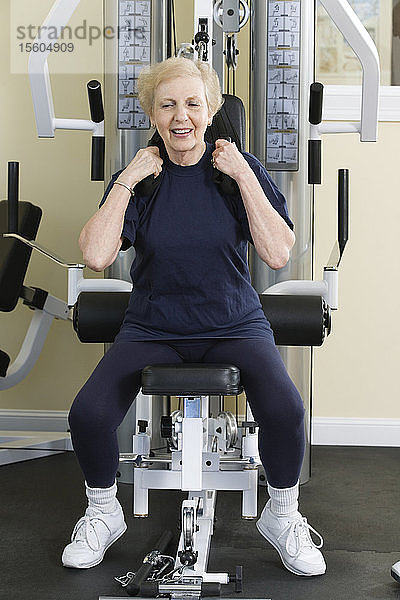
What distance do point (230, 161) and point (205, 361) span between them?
471 millimetres

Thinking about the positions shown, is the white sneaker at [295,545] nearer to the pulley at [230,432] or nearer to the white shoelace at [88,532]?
the pulley at [230,432]

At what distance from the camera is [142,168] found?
213 centimetres

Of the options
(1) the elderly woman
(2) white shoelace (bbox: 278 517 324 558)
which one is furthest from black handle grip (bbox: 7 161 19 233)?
(2) white shoelace (bbox: 278 517 324 558)

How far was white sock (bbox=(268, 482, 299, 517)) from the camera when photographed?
213cm

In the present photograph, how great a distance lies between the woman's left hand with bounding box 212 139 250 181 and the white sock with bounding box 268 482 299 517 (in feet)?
2.43

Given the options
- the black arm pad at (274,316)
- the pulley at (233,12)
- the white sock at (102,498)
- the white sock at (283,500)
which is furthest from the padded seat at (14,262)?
the white sock at (283,500)

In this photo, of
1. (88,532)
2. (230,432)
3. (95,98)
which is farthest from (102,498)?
(95,98)

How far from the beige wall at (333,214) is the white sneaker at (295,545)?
1466mm

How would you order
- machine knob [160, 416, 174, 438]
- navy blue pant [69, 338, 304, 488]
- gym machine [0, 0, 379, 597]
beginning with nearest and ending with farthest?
navy blue pant [69, 338, 304, 488] → machine knob [160, 416, 174, 438] → gym machine [0, 0, 379, 597]

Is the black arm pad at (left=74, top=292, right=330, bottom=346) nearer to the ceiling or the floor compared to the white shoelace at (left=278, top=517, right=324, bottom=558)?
nearer to the ceiling

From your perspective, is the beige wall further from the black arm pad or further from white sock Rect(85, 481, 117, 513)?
white sock Rect(85, 481, 117, 513)

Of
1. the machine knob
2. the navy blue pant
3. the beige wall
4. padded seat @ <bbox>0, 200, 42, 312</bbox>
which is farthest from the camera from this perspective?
the beige wall

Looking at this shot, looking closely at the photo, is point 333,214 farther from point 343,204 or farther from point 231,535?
point 231,535

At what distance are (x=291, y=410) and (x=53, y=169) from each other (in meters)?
1.89
